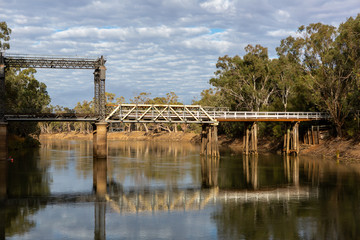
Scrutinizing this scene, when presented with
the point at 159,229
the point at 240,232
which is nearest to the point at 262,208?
the point at 240,232

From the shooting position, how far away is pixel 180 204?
26.4m

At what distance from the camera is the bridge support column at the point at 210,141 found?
193 ft

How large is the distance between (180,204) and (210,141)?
3536 cm

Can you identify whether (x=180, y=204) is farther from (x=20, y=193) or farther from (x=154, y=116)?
(x=154, y=116)

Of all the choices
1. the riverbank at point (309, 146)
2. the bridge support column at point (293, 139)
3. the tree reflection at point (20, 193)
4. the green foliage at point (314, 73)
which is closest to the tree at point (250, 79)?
the green foliage at point (314, 73)

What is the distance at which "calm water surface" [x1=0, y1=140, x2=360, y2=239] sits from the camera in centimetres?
1994

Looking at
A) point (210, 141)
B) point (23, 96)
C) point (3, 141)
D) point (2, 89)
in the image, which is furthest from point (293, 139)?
point (23, 96)

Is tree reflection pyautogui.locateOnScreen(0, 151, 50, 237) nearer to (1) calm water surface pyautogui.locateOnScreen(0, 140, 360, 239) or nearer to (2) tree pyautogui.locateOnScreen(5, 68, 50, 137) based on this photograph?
(1) calm water surface pyautogui.locateOnScreen(0, 140, 360, 239)

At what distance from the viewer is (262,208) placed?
981 inches

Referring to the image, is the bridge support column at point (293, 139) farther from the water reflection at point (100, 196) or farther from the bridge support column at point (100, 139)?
the water reflection at point (100, 196)

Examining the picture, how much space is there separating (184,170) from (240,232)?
83.8 feet

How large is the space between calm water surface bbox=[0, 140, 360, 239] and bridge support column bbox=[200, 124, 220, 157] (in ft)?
47.9

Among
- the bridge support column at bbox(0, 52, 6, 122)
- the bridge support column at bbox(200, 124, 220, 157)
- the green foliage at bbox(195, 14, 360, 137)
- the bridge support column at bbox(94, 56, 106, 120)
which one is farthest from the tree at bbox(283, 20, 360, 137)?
the bridge support column at bbox(0, 52, 6, 122)

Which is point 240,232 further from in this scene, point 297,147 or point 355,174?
point 297,147
